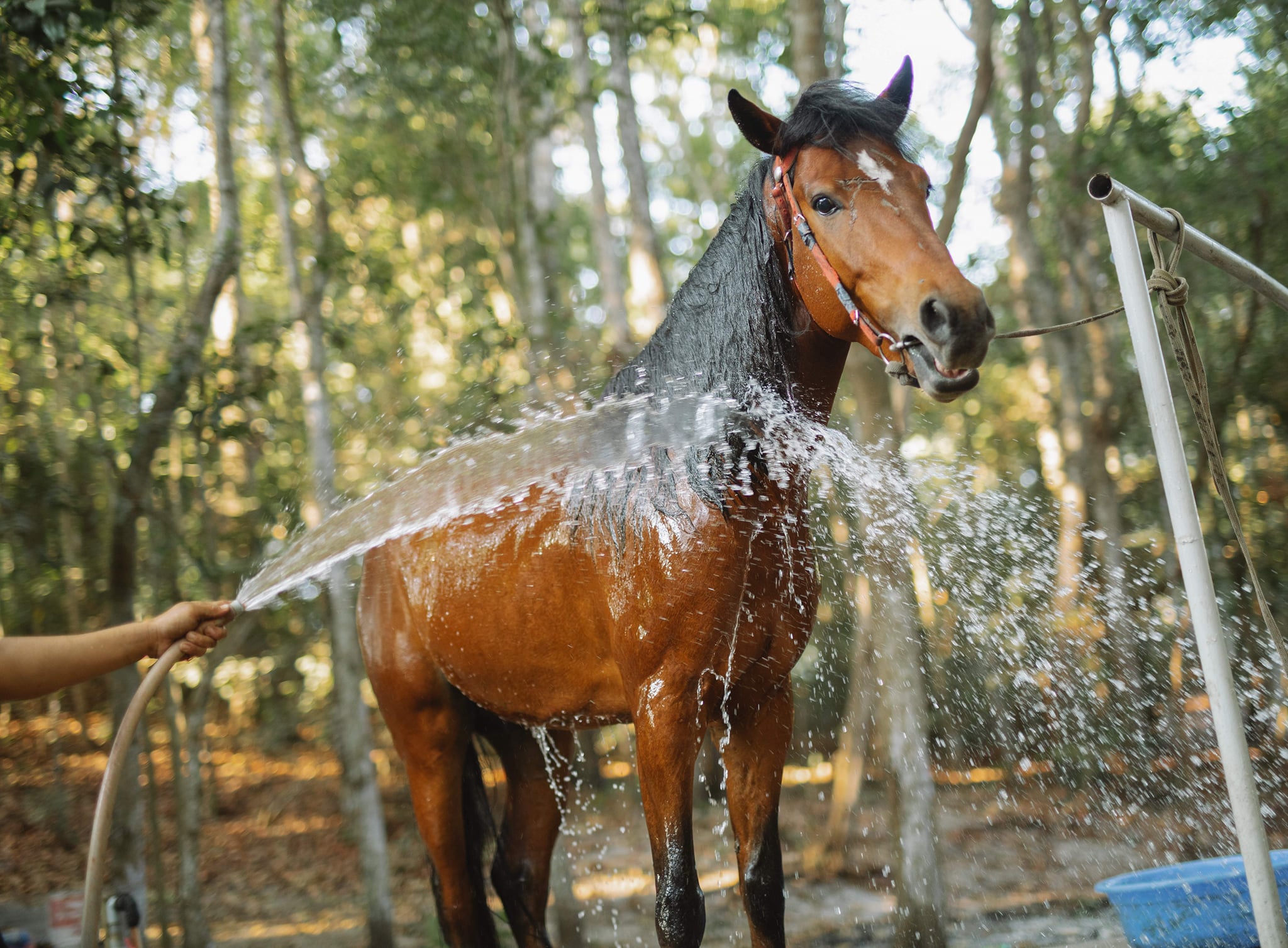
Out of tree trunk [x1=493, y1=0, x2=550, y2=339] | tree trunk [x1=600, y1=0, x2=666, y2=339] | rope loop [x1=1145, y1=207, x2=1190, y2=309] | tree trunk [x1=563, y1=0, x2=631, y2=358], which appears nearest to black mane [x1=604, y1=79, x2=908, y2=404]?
Result: rope loop [x1=1145, y1=207, x2=1190, y2=309]

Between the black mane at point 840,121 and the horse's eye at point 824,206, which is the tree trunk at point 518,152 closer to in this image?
the black mane at point 840,121

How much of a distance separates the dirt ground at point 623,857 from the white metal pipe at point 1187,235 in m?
3.91

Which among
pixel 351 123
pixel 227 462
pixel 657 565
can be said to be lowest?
pixel 657 565

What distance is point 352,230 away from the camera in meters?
14.9

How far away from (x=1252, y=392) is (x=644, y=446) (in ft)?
38.0

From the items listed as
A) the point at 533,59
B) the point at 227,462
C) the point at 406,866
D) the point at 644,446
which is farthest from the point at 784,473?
the point at 227,462

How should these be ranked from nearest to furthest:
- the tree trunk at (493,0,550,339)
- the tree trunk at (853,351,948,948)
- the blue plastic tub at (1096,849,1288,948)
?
the blue plastic tub at (1096,849,1288,948)
the tree trunk at (853,351,948,948)
the tree trunk at (493,0,550,339)

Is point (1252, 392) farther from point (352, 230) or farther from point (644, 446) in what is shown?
point (352, 230)

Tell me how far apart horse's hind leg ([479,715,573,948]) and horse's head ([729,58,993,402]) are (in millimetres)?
2348

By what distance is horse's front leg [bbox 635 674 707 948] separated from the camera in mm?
2455

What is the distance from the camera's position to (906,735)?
5438mm

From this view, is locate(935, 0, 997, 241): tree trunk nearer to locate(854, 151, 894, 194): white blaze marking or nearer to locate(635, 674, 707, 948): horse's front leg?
locate(854, 151, 894, 194): white blaze marking

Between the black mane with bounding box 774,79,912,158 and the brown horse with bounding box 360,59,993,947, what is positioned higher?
the black mane with bounding box 774,79,912,158

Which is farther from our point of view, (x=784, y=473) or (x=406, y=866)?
(x=406, y=866)
